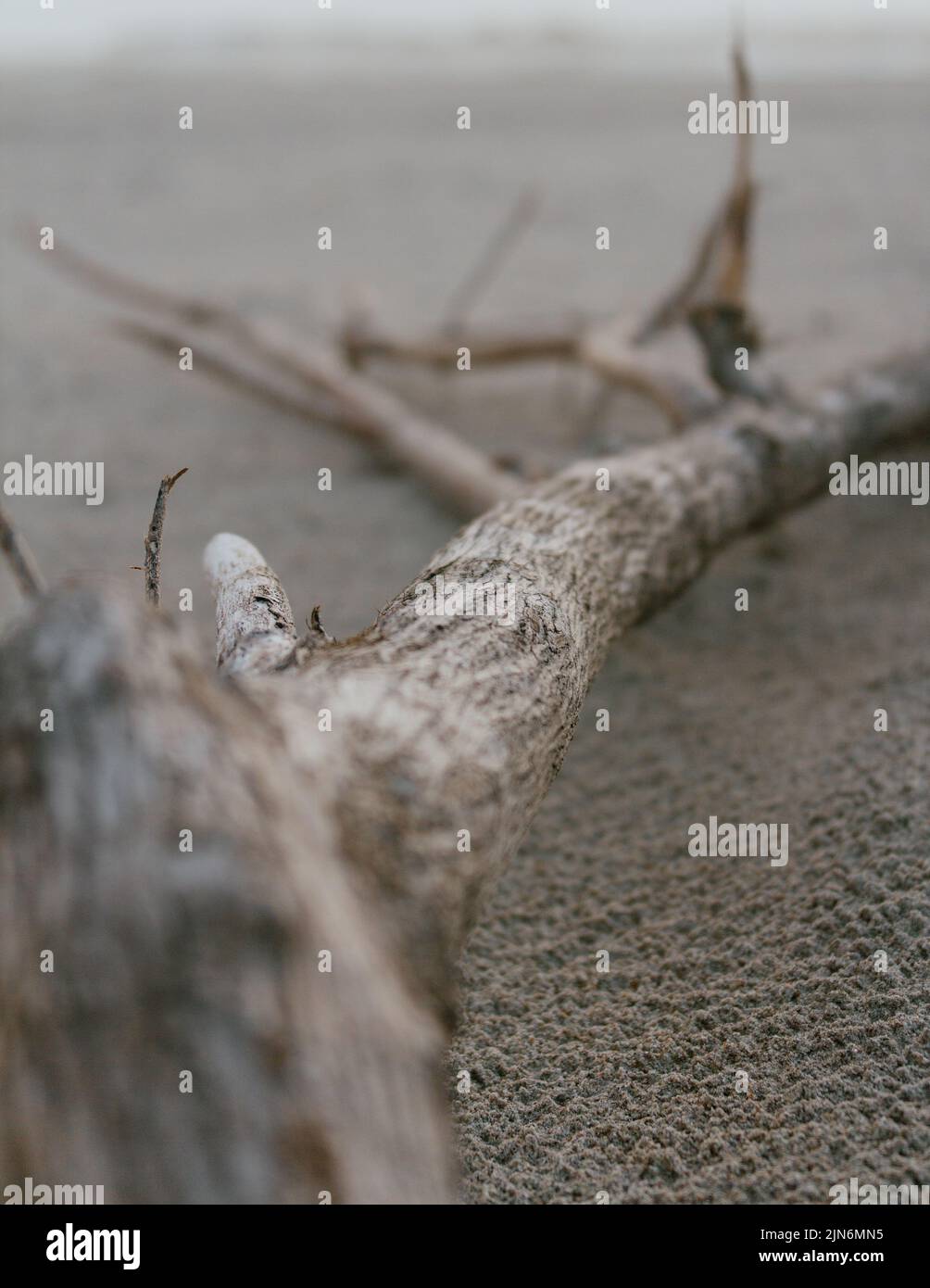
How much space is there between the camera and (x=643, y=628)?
7.45 feet

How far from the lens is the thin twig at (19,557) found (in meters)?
1.21

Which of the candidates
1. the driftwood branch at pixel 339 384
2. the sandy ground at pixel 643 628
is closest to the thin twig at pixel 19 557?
the sandy ground at pixel 643 628

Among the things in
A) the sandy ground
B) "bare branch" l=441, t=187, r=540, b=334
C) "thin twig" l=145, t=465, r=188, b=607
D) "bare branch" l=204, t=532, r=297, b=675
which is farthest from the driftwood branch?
"thin twig" l=145, t=465, r=188, b=607

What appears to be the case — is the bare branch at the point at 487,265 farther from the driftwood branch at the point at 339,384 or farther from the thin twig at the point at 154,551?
the thin twig at the point at 154,551

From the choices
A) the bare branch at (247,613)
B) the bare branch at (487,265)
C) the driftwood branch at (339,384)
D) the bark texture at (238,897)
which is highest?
the bare branch at (487,265)

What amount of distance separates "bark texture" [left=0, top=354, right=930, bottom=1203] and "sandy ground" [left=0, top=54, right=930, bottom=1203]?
0.40 m

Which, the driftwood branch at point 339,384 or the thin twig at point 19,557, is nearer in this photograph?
the thin twig at point 19,557

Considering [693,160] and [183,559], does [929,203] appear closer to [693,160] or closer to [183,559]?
[693,160]

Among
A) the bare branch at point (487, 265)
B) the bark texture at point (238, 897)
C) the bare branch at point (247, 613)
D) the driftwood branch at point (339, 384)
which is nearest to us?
the bark texture at point (238, 897)

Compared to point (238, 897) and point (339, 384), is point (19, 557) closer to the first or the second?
point (238, 897)

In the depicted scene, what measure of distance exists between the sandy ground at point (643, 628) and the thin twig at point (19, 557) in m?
0.79

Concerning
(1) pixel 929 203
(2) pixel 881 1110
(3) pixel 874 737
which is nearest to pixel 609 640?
(3) pixel 874 737

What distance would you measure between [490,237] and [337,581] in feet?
11.4
